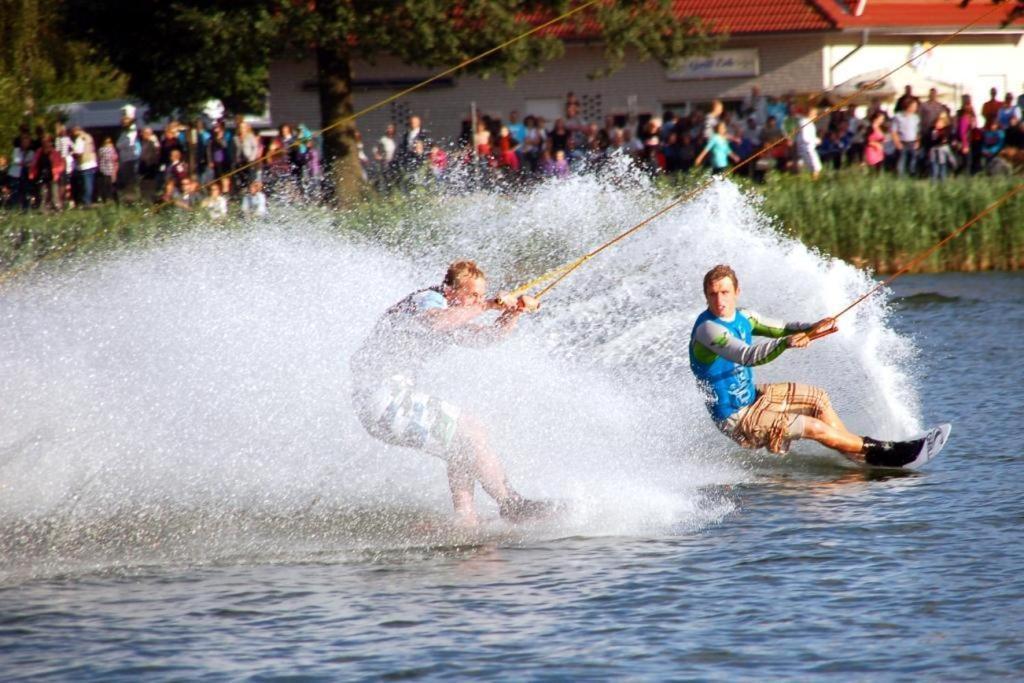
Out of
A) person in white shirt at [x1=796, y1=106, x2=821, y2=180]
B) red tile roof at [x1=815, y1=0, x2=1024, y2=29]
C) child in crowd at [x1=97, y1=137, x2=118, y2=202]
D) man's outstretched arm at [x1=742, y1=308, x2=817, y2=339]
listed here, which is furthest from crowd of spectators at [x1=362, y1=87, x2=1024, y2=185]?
man's outstretched arm at [x1=742, y1=308, x2=817, y2=339]

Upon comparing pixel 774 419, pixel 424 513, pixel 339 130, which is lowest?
pixel 424 513

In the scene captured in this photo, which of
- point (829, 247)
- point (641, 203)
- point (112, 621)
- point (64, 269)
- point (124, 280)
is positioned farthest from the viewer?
point (829, 247)

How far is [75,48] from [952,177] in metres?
22.3

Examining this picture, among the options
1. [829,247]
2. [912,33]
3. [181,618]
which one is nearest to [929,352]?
[829,247]

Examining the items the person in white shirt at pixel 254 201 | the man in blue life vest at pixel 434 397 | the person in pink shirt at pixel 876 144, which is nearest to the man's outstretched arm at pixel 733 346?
the man in blue life vest at pixel 434 397

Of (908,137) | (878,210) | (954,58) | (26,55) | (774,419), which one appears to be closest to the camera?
(774,419)

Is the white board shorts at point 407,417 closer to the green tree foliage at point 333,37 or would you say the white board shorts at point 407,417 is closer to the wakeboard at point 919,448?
the wakeboard at point 919,448

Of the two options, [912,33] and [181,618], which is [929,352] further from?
[912,33]

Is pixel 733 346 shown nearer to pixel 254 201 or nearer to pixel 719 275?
pixel 719 275

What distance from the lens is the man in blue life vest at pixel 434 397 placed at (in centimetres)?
900

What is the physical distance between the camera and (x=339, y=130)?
27.6 metres

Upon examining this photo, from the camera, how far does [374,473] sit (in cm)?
988

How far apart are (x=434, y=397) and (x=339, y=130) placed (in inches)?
744

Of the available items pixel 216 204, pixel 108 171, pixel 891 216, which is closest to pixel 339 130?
pixel 108 171
